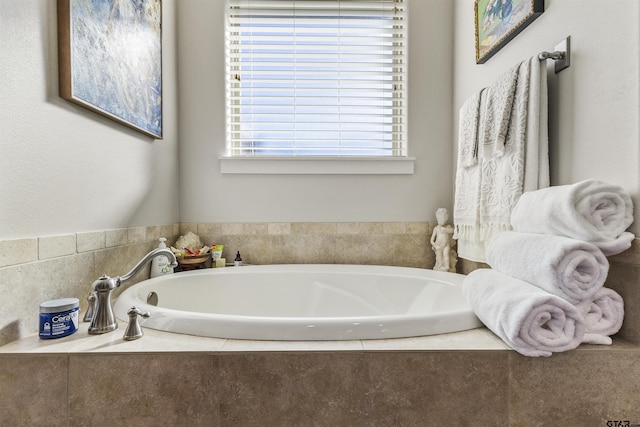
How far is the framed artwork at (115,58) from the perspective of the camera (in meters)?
1.00

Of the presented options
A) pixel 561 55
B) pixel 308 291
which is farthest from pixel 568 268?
pixel 308 291

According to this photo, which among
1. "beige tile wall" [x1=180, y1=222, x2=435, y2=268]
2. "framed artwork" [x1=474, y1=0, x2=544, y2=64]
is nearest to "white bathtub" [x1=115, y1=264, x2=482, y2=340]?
"beige tile wall" [x1=180, y1=222, x2=435, y2=268]

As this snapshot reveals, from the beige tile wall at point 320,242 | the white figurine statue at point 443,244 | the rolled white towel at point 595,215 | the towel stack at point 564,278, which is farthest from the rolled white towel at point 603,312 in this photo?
the beige tile wall at point 320,242

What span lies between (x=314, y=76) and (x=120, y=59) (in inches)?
38.3

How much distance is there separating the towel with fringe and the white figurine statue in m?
0.23

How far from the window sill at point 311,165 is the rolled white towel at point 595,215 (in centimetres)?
105

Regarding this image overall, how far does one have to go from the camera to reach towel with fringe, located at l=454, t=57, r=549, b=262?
1064 millimetres

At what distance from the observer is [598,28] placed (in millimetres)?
906

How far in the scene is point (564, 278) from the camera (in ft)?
2.46

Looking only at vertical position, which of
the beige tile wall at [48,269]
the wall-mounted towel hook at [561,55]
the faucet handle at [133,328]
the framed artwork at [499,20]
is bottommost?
the faucet handle at [133,328]

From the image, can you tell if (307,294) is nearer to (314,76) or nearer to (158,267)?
(158,267)

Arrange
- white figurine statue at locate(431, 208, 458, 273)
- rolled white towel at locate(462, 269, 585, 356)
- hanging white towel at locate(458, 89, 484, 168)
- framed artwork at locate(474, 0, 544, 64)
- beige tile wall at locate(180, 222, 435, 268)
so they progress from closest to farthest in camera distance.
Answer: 1. rolled white towel at locate(462, 269, 585, 356)
2. framed artwork at locate(474, 0, 544, 64)
3. hanging white towel at locate(458, 89, 484, 168)
4. white figurine statue at locate(431, 208, 458, 273)
5. beige tile wall at locate(180, 222, 435, 268)

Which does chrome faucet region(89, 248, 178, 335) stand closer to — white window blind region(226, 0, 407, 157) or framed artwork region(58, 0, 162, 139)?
framed artwork region(58, 0, 162, 139)

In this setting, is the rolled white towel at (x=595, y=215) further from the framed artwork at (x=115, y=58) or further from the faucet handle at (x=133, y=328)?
the framed artwork at (x=115, y=58)
